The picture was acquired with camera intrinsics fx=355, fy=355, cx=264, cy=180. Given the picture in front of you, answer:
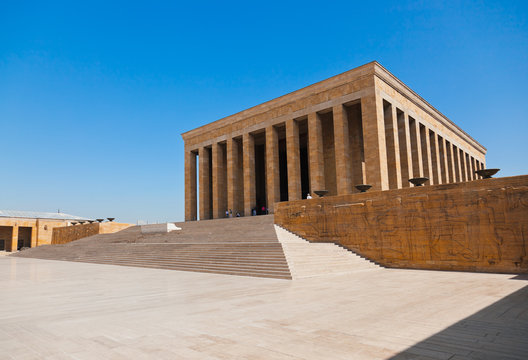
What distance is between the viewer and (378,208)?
14.1 m

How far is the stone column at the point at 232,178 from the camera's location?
95.5ft

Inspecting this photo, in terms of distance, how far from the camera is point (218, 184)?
30828 mm

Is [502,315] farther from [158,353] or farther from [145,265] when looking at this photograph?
[145,265]

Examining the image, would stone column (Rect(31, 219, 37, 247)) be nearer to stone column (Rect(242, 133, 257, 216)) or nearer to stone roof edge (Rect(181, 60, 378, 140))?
stone roof edge (Rect(181, 60, 378, 140))

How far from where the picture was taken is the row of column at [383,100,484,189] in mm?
22828

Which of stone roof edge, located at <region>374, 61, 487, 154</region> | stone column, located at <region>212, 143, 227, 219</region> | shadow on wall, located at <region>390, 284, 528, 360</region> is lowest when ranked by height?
shadow on wall, located at <region>390, 284, 528, 360</region>

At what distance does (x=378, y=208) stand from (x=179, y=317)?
1059cm

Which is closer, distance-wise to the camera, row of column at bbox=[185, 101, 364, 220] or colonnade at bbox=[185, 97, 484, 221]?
colonnade at bbox=[185, 97, 484, 221]

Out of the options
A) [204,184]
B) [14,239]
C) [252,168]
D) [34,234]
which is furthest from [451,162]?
[14,239]

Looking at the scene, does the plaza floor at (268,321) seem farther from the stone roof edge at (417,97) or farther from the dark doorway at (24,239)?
the dark doorway at (24,239)

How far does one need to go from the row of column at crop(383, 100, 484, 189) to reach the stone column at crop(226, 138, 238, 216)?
12.3 m

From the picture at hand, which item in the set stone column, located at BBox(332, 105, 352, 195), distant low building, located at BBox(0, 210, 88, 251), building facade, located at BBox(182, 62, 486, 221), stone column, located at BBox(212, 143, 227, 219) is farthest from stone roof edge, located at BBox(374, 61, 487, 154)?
distant low building, located at BBox(0, 210, 88, 251)

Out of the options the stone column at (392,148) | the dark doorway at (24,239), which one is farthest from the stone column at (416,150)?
the dark doorway at (24,239)

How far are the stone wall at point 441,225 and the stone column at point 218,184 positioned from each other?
1615 centimetres
